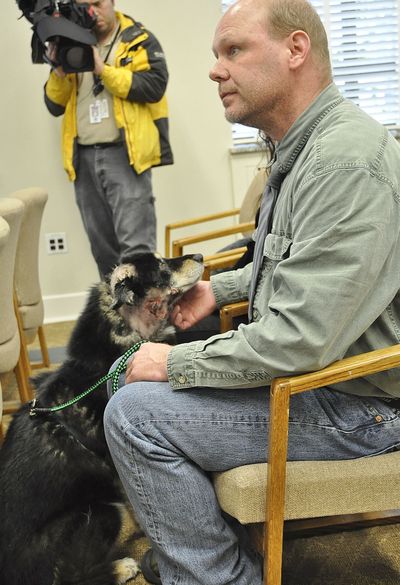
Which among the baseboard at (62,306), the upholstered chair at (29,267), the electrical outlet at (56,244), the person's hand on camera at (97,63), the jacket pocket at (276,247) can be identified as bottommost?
the baseboard at (62,306)

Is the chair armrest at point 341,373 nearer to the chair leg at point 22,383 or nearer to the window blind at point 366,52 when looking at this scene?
the chair leg at point 22,383

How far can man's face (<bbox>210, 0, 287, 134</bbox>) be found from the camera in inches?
58.5

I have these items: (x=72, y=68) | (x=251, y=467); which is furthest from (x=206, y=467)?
(x=72, y=68)

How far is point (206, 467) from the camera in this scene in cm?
142

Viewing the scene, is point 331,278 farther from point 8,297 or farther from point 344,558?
point 8,297

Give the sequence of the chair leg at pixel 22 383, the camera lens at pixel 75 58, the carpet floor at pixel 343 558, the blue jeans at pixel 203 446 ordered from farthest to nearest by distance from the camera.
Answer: the camera lens at pixel 75 58
the chair leg at pixel 22 383
the carpet floor at pixel 343 558
the blue jeans at pixel 203 446

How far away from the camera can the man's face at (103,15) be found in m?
3.51

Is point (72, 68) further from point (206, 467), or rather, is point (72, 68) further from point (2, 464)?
point (206, 467)

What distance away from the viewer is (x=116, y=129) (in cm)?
378

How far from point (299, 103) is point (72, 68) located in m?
2.23

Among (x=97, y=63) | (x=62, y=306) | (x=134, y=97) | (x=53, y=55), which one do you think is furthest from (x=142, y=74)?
(x=62, y=306)

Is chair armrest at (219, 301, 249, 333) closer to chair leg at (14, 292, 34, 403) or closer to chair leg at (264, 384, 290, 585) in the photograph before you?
chair leg at (264, 384, 290, 585)

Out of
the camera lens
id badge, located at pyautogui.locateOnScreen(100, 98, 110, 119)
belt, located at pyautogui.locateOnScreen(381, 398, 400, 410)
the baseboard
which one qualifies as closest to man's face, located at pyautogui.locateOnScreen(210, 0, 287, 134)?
belt, located at pyautogui.locateOnScreen(381, 398, 400, 410)

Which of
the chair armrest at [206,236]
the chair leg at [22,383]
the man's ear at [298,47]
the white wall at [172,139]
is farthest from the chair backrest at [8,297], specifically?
the white wall at [172,139]
